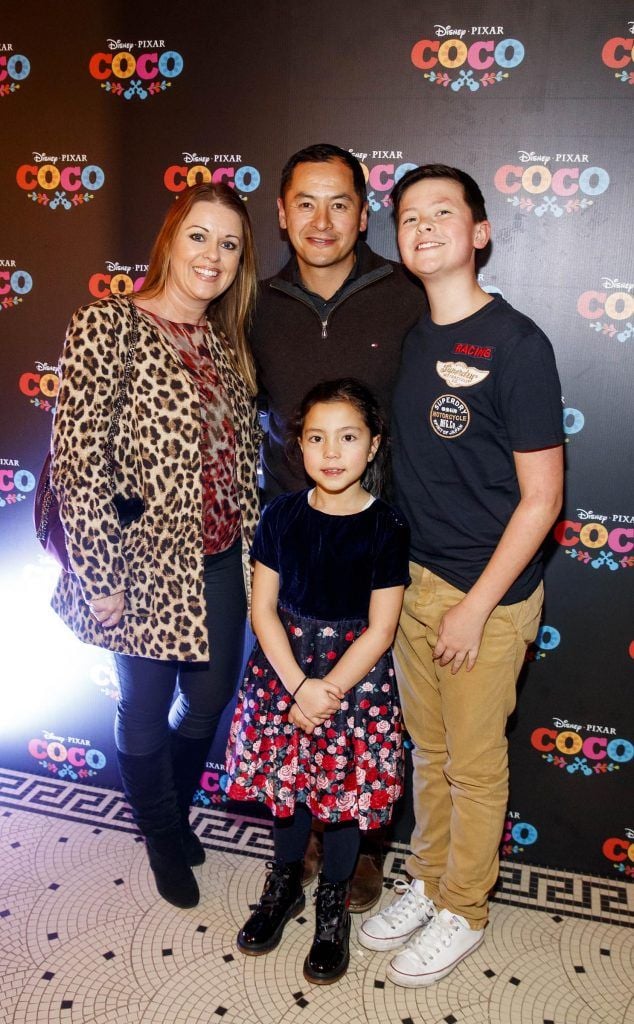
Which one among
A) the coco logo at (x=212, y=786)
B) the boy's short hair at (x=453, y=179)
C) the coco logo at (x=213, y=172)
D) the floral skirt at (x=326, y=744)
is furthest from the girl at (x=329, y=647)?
the coco logo at (x=213, y=172)

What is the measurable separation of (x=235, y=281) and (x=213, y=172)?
0.46 meters

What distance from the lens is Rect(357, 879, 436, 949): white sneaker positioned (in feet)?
7.07

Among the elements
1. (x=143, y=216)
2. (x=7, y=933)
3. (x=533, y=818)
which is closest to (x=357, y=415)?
(x=143, y=216)

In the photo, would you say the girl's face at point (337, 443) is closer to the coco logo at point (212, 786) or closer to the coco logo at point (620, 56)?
the coco logo at point (620, 56)

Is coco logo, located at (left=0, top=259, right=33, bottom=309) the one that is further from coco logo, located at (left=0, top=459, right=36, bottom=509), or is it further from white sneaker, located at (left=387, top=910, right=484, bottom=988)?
white sneaker, located at (left=387, top=910, right=484, bottom=988)

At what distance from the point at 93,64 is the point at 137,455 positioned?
127 centimetres

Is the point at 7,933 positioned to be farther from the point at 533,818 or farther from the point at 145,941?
the point at 533,818

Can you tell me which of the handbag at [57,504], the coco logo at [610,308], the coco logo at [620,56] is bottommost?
the handbag at [57,504]

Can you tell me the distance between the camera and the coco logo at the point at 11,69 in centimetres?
251

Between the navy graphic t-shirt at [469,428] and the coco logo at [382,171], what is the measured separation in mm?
498

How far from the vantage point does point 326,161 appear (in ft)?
6.86

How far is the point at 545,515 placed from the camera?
1858 mm

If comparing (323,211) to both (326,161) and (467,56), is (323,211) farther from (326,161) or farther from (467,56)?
(467,56)

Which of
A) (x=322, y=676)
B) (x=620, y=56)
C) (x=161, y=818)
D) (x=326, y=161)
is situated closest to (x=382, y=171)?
(x=326, y=161)
